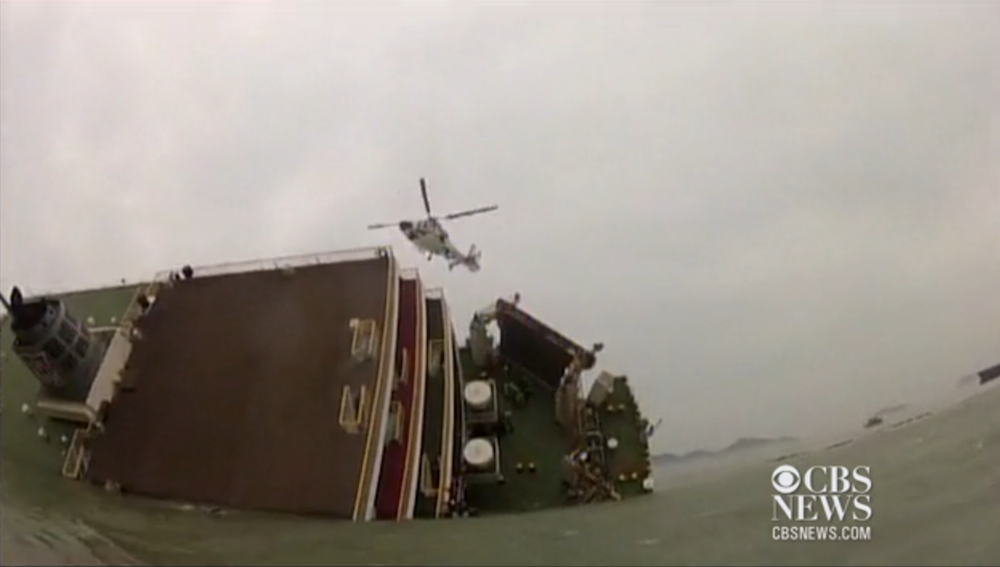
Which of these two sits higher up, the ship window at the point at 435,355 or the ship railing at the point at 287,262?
the ship railing at the point at 287,262

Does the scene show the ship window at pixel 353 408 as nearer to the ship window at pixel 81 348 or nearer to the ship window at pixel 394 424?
the ship window at pixel 394 424

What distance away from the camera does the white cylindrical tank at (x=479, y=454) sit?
13.0 metres

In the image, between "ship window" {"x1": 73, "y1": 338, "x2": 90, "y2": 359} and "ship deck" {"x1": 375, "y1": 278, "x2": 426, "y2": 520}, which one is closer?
"ship deck" {"x1": 375, "y1": 278, "x2": 426, "y2": 520}

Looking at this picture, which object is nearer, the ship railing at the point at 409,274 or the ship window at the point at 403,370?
the ship window at the point at 403,370

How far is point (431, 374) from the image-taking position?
13.1 meters

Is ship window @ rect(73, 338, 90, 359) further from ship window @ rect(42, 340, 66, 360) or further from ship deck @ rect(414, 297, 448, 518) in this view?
ship deck @ rect(414, 297, 448, 518)

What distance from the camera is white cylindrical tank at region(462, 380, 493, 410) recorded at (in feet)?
45.3

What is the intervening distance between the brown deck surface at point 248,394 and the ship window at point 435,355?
1.33m

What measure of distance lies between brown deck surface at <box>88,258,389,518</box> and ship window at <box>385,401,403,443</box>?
0.55 metres

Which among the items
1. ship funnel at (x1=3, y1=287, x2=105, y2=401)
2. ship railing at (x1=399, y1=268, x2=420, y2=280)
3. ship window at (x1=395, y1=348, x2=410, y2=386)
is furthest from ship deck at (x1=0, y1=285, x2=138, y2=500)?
ship window at (x1=395, y1=348, x2=410, y2=386)

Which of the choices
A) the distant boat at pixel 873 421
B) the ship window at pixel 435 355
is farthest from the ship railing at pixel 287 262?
the distant boat at pixel 873 421

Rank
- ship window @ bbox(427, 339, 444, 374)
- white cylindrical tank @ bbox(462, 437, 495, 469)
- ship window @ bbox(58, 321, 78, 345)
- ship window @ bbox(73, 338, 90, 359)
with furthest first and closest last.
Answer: ship window @ bbox(427, 339, 444, 374)
white cylindrical tank @ bbox(462, 437, 495, 469)
ship window @ bbox(73, 338, 90, 359)
ship window @ bbox(58, 321, 78, 345)

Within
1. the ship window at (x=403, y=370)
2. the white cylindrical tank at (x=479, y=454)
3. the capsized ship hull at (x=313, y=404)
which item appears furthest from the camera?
the white cylindrical tank at (x=479, y=454)

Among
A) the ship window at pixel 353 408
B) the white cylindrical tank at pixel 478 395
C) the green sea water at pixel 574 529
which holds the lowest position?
the green sea water at pixel 574 529
